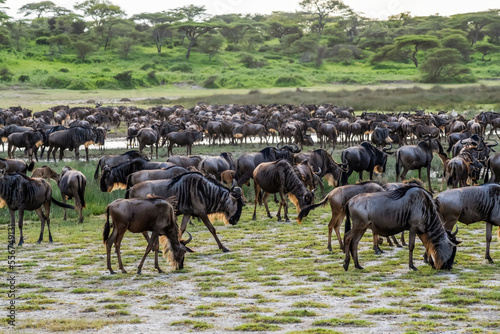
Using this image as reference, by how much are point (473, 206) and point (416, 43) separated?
2971 inches

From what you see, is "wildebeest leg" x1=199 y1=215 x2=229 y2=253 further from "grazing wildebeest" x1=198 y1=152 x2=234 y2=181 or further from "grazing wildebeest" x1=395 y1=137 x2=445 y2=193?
"grazing wildebeest" x1=395 y1=137 x2=445 y2=193

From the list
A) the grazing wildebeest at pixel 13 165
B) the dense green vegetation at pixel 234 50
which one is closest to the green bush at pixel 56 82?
the dense green vegetation at pixel 234 50

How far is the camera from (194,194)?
32.6ft

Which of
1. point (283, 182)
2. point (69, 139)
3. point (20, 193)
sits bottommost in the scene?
point (69, 139)

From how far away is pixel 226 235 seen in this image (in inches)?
450

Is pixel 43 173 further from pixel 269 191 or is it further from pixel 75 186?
pixel 269 191

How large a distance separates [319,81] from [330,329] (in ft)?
224

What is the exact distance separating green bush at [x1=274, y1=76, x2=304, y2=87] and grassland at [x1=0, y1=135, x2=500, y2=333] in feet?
193

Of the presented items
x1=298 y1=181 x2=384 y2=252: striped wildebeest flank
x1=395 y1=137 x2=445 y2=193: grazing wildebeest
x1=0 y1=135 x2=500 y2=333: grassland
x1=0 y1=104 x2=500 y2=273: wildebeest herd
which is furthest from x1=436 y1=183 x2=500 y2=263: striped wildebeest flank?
x1=395 y1=137 x2=445 y2=193: grazing wildebeest

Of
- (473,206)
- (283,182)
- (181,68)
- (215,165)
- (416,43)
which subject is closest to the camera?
(473,206)

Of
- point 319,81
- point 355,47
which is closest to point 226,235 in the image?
point 319,81

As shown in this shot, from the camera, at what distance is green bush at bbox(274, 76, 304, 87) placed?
69312 millimetres

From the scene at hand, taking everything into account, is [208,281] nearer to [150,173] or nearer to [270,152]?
[150,173]

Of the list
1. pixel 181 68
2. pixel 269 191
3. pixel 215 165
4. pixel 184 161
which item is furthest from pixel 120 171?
pixel 181 68
